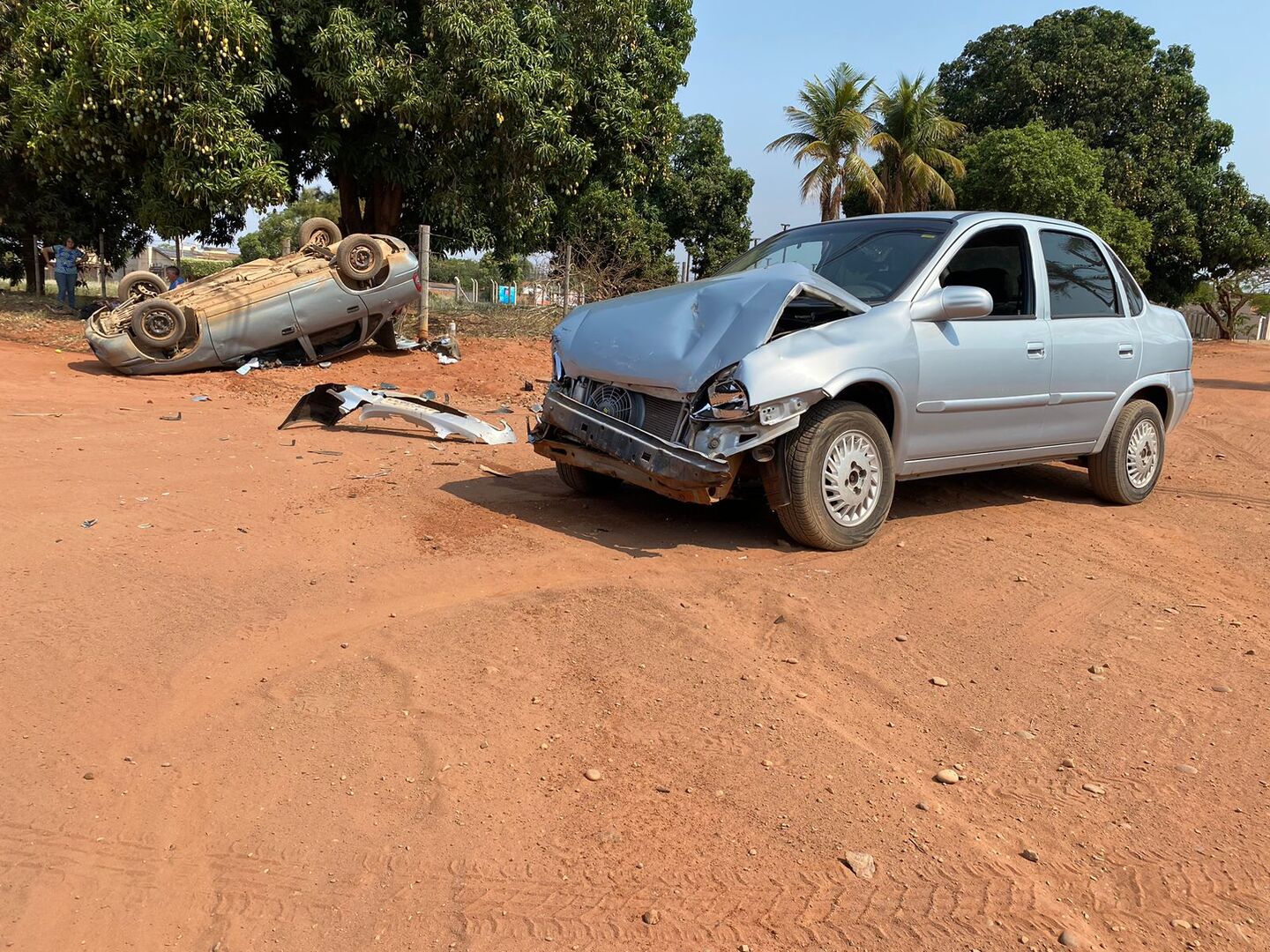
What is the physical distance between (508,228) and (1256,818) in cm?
1687

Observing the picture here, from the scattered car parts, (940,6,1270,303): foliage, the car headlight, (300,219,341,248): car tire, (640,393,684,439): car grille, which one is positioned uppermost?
(940,6,1270,303): foliage

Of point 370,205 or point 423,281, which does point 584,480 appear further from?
point 370,205

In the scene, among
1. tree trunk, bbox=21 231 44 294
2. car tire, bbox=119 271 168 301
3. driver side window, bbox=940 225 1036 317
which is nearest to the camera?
driver side window, bbox=940 225 1036 317

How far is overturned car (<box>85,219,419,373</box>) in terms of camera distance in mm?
11461

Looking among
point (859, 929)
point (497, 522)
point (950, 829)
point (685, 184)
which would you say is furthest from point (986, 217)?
point (685, 184)

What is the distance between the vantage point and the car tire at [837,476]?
503 centimetres

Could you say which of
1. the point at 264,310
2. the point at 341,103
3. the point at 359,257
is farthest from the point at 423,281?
the point at 341,103

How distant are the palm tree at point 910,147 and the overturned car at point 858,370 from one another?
2213cm

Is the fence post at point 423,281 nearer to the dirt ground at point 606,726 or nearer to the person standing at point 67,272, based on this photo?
the dirt ground at point 606,726

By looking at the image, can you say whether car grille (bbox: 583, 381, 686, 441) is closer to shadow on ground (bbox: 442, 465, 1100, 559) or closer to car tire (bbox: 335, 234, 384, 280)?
shadow on ground (bbox: 442, 465, 1100, 559)

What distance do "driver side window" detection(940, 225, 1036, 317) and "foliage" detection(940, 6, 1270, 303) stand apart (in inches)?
1153

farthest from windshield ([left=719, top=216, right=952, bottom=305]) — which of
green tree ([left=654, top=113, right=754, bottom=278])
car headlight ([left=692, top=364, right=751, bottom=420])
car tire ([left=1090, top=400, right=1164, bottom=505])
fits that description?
green tree ([left=654, top=113, right=754, bottom=278])

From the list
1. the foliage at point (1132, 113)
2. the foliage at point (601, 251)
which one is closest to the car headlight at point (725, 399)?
the foliage at point (601, 251)

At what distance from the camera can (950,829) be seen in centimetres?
282
